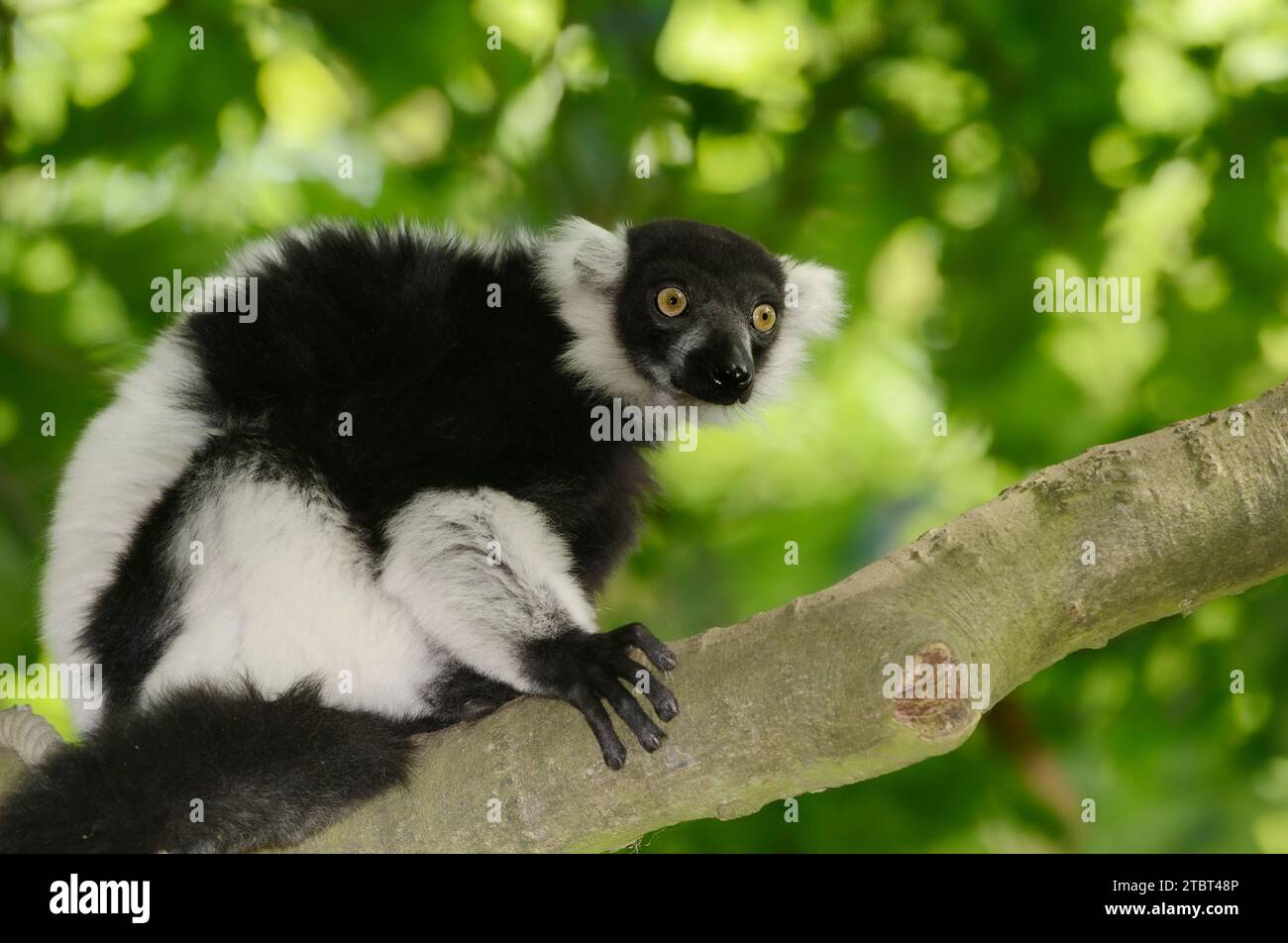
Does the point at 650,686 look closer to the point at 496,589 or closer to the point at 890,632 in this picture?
the point at 890,632

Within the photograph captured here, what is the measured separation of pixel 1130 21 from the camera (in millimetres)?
7469

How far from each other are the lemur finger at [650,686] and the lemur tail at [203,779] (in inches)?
28.4

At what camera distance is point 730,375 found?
5637mm

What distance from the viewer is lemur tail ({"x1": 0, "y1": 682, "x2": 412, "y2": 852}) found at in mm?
3770

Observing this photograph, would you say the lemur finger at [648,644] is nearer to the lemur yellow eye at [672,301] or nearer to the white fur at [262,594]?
the white fur at [262,594]

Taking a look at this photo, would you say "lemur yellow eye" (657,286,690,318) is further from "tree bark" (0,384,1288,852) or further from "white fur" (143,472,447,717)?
"tree bark" (0,384,1288,852)

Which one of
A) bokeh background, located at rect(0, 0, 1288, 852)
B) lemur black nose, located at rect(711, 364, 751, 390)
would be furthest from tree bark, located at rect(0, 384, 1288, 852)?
bokeh background, located at rect(0, 0, 1288, 852)

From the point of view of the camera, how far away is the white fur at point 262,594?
4.66 m

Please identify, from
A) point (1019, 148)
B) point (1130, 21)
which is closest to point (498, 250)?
point (1019, 148)

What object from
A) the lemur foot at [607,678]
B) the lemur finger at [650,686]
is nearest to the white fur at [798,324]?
the lemur foot at [607,678]

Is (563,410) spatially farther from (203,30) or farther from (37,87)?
(37,87)

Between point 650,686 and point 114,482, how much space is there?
238 centimetres

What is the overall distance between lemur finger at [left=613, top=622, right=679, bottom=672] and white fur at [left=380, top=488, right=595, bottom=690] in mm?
470

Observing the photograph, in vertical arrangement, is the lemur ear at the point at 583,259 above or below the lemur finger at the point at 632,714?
above
